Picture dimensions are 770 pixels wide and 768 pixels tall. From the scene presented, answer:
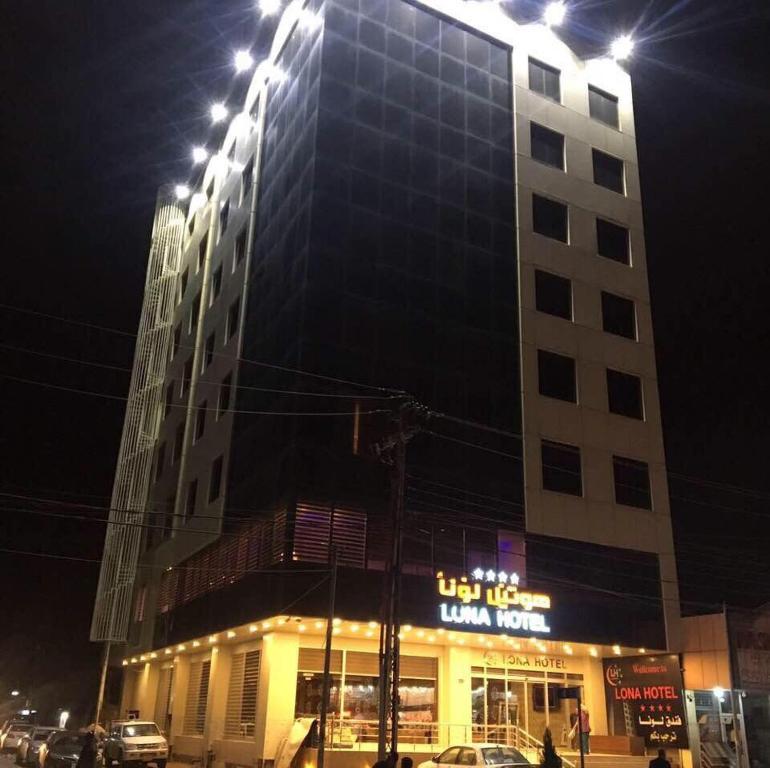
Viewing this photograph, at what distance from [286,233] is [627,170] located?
19.8 m

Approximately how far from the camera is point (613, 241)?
41.3 metres

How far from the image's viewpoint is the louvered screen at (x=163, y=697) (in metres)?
40.7

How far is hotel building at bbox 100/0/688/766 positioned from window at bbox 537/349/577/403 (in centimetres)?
13

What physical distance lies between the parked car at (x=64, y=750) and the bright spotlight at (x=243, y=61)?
3522cm

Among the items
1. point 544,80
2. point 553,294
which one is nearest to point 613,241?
point 553,294

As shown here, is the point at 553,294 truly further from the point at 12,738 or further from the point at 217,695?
the point at 12,738

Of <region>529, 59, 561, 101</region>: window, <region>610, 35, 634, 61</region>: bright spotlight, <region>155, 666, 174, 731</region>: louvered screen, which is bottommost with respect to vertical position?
<region>155, 666, 174, 731</region>: louvered screen

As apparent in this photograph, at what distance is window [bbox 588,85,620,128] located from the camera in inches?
1738

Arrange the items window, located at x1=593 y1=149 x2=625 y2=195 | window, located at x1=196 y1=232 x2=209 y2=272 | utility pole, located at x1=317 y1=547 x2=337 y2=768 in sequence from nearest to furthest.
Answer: utility pole, located at x1=317 y1=547 x2=337 y2=768
window, located at x1=593 y1=149 x2=625 y2=195
window, located at x1=196 y1=232 x2=209 y2=272

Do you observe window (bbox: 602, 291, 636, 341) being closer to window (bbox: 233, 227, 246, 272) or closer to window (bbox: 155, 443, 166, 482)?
window (bbox: 233, 227, 246, 272)

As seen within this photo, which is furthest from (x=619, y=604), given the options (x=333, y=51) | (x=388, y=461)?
(x=333, y=51)

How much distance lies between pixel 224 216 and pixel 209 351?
9.80m

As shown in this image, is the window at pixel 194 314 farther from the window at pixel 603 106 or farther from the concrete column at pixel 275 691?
the window at pixel 603 106

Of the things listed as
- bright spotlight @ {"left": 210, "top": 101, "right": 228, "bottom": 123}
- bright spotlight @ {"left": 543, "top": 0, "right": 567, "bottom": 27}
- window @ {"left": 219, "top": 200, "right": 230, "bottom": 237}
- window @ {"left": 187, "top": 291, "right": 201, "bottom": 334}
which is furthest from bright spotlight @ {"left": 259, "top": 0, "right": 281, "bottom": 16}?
window @ {"left": 187, "top": 291, "right": 201, "bottom": 334}
